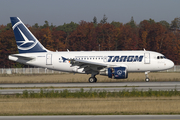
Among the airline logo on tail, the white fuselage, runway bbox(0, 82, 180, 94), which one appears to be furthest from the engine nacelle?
the airline logo on tail

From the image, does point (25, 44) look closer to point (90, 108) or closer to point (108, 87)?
point (108, 87)

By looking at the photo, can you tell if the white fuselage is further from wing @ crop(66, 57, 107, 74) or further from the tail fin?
the tail fin

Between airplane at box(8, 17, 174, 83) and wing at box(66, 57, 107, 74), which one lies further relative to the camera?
airplane at box(8, 17, 174, 83)

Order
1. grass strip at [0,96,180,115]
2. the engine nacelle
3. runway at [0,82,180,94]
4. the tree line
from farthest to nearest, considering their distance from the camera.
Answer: the tree line
the engine nacelle
runway at [0,82,180,94]
grass strip at [0,96,180,115]

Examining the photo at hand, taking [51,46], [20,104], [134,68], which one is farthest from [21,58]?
[51,46]

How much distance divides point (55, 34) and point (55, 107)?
88268 mm

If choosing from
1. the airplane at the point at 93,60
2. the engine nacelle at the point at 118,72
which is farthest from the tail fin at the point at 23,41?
the engine nacelle at the point at 118,72

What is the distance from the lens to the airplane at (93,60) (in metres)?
34.5

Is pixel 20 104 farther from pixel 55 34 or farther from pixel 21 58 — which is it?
pixel 55 34

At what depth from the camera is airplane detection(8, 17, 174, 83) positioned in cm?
3450

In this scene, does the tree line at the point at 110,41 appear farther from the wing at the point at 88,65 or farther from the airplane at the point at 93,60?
the wing at the point at 88,65

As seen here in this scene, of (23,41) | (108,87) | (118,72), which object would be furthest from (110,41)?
(108,87)

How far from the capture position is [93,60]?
36.2 metres

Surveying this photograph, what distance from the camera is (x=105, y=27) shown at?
9500 centimetres
